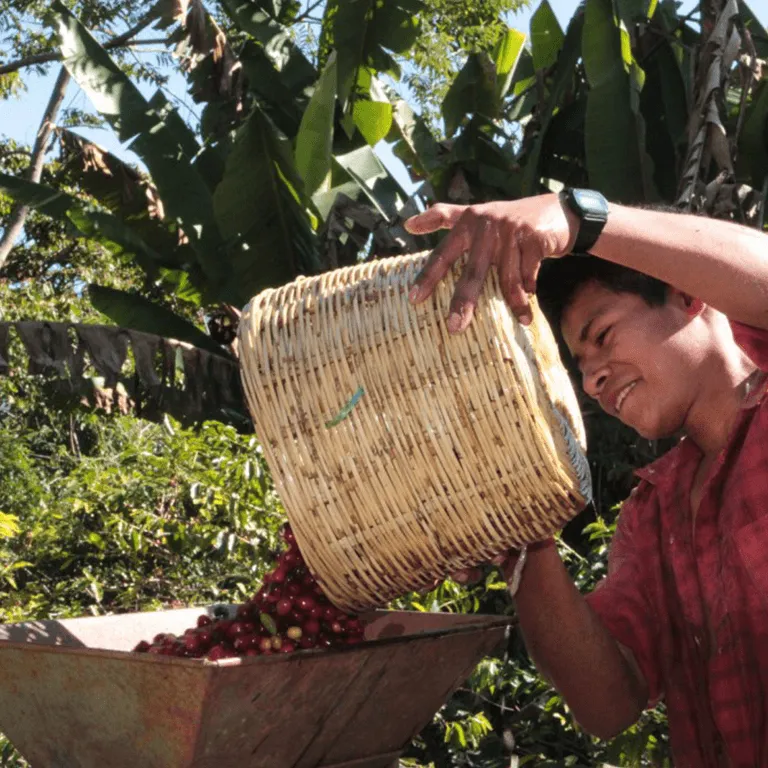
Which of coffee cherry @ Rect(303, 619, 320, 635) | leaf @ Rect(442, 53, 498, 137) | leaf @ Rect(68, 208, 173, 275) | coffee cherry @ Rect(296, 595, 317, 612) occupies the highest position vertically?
leaf @ Rect(442, 53, 498, 137)

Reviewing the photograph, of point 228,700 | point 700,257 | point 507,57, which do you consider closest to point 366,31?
point 507,57

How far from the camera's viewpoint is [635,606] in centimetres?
199

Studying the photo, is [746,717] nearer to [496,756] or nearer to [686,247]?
[686,247]

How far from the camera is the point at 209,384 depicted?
516cm

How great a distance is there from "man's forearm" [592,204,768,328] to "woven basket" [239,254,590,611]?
0.18 m

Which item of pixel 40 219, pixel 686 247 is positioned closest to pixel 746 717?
pixel 686 247

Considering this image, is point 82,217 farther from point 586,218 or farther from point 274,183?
point 586,218

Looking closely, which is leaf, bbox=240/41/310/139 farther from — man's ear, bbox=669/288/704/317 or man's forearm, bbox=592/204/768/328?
man's forearm, bbox=592/204/768/328

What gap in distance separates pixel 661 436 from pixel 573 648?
0.40 metres

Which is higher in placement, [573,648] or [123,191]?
[123,191]

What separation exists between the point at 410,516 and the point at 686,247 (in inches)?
20.5

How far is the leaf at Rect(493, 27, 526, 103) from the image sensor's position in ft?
21.6

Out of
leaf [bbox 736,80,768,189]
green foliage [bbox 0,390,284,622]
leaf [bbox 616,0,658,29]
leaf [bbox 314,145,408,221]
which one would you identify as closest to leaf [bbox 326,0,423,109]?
leaf [bbox 314,145,408,221]

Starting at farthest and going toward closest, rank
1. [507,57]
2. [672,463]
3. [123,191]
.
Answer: [507,57], [123,191], [672,463]
